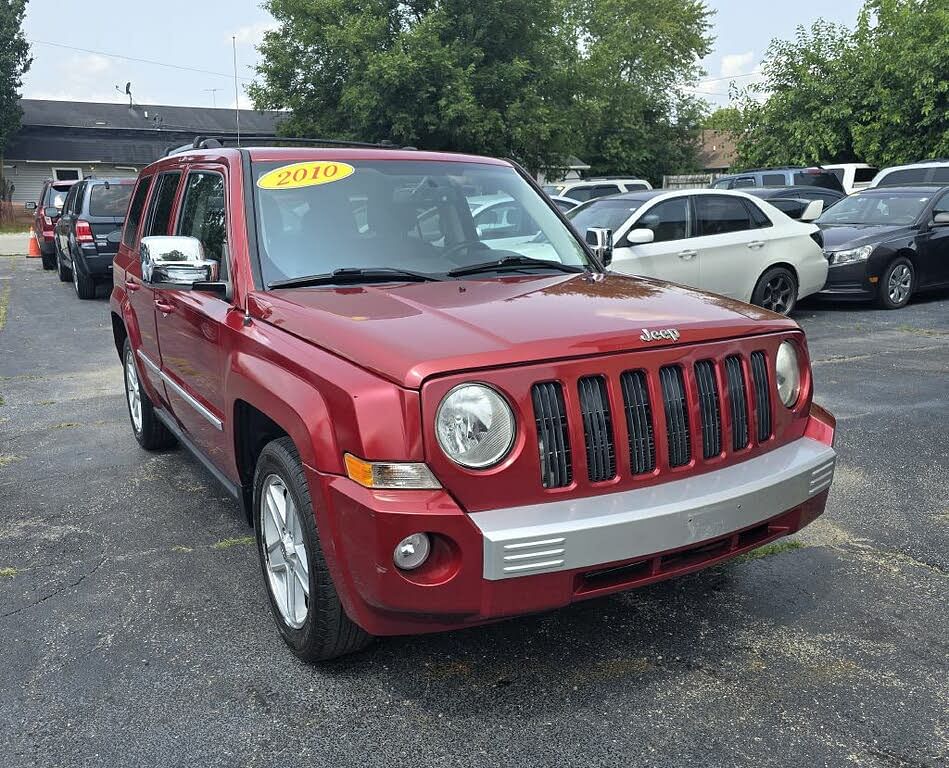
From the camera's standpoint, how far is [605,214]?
1036 centimetres

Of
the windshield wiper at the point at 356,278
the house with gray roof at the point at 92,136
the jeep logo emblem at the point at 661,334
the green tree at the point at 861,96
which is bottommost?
the jeep logo emblem at the point at 661,334

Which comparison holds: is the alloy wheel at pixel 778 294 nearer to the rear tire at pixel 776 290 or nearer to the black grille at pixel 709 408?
the rear tire at pixel 776 290

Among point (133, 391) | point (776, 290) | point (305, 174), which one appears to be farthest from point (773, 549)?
point (776, 290)

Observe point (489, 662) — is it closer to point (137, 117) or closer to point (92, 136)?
point (92, 136)

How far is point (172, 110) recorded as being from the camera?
57938 mm

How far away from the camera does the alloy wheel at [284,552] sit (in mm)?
3148

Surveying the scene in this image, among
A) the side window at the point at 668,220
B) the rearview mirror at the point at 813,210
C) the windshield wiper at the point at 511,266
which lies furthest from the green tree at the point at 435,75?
the windshield wiper at the point at 511,266

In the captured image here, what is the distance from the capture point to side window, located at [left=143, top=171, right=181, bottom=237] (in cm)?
489

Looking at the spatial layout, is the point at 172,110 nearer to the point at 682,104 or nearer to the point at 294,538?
the point at 682,104

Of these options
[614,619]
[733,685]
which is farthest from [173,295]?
[733,685]

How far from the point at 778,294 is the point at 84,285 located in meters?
10.4

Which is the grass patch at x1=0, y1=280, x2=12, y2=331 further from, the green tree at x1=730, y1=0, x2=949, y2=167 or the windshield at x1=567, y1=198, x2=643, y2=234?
the green tree at x1=730, y1=0, x2=949, y2=167

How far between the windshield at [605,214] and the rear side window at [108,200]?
756cm

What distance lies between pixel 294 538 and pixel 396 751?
83 cm
